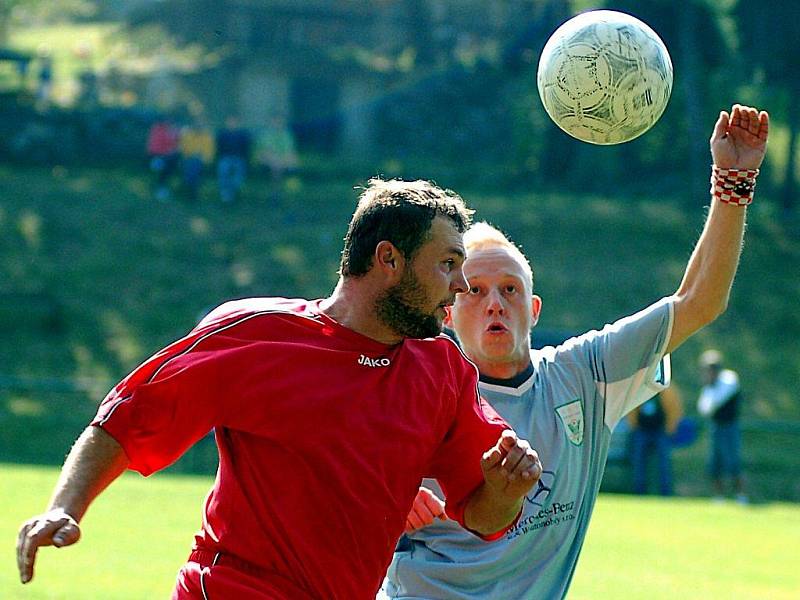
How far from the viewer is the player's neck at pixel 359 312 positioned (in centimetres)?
418

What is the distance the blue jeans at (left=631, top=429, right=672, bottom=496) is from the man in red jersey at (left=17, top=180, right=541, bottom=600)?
13.9m

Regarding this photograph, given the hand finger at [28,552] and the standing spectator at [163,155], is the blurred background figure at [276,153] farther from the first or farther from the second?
the hand finger at [28,552]

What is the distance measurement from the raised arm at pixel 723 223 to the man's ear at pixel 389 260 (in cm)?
120

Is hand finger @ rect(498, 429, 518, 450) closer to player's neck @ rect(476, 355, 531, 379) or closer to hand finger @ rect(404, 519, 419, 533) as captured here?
hand finger @ rect(404, 519, 419, 533)

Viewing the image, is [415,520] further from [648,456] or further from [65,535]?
[648,456]

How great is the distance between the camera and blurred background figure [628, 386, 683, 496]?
1775 centimetres

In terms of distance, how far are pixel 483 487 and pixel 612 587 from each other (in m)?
6.69

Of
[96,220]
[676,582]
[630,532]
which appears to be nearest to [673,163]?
[96,220]

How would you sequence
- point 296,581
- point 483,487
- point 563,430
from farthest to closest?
point 563,430
point 483,487
point 296,581

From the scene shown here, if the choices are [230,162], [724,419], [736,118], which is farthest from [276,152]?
[736,118]

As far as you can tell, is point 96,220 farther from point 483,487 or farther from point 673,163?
point 483,487

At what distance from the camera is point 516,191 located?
3609cm

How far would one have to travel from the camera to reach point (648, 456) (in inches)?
726

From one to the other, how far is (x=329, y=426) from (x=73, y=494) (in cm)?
73
